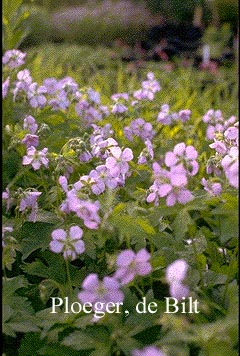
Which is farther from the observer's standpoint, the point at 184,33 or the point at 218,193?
the point at 184,33

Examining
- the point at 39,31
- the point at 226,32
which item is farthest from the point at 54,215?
the point at 39,31

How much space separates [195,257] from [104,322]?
218 millimetres

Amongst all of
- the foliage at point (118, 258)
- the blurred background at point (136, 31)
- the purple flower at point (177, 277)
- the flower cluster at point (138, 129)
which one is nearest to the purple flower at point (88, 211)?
the foliage at point (118, 258)

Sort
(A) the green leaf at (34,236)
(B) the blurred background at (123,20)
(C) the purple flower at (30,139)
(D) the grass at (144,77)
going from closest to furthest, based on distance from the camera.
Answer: (A) the green leaf at (34,236), (C) the purple flower at (30,139), (D) the grass at (144,77), (B) the blurred background at (123,20)

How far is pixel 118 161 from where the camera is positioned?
4.30 ft

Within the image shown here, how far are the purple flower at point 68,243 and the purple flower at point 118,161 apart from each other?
0.67 feet

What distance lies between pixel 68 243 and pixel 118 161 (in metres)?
0.24

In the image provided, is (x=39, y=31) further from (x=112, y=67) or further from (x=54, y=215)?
(x=54, y=215)

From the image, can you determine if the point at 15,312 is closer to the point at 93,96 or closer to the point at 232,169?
the point at 232,169

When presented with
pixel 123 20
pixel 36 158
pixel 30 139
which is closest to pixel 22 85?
pixel 30 139

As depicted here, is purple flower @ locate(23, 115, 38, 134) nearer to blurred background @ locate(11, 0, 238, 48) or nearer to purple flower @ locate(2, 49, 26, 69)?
purple flower @ locate(2, 49, 26, 69)

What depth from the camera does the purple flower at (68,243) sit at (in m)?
1.11

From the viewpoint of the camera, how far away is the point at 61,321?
1.10 m

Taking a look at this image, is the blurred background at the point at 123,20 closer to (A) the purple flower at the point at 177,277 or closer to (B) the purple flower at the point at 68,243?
(B) the purple flower at the point at 68,243
